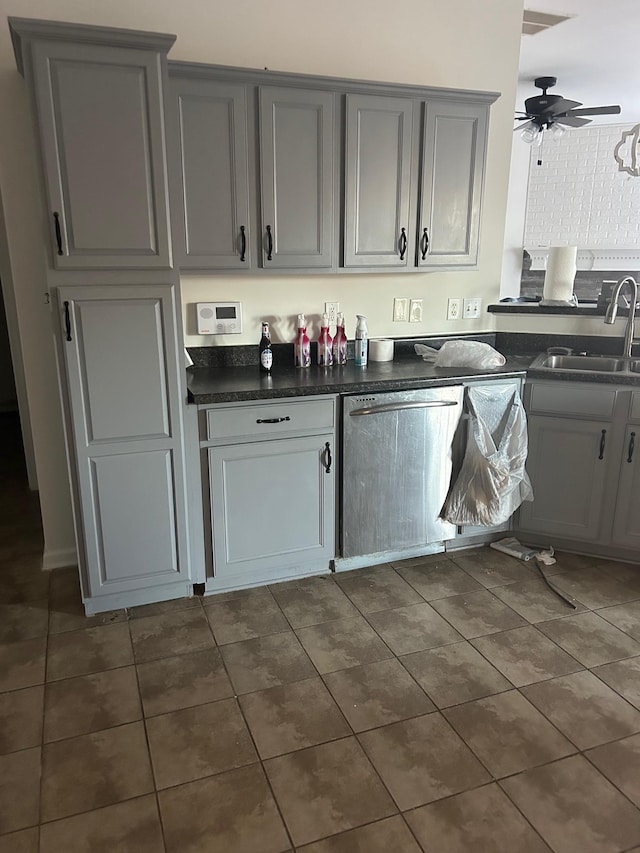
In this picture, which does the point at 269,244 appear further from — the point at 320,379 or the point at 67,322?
the point at 67,322

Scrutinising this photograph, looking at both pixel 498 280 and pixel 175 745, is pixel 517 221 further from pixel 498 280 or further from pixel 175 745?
pixel 175 745

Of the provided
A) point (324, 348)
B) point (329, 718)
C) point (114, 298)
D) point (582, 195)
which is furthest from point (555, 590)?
point (582, 195)

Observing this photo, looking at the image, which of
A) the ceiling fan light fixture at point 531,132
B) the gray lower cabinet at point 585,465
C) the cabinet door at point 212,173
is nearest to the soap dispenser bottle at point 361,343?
the cabinet door at point 212,173

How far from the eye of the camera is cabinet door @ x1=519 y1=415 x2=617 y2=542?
2855 mm

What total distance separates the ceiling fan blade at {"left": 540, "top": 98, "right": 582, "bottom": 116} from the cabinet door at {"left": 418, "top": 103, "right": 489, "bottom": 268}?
2.37m

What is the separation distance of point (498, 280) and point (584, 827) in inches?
102

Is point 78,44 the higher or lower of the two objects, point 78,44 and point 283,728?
the higher

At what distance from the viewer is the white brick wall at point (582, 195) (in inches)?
263

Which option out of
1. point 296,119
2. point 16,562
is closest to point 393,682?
point 16,562

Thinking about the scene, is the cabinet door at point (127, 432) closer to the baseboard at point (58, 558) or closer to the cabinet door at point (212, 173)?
the cabinet door at point (212, 173)

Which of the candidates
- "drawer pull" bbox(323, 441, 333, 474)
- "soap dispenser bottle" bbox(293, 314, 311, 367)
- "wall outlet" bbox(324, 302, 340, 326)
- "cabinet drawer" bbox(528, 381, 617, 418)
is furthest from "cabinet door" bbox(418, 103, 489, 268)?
"drawer pull" bbox(323, 441, 333, 474)

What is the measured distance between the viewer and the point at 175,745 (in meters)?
1.84

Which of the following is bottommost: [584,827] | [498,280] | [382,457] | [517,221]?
[584,827]

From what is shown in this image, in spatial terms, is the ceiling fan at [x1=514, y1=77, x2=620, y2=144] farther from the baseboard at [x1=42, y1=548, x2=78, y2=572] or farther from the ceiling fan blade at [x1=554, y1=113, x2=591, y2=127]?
the baseboard at [x1=42, y1=548, x2=78, y2=572]
